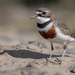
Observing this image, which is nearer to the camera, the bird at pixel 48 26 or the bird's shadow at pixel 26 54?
the bird at pixel 48 26

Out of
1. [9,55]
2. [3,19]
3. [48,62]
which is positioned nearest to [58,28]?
[48,62]

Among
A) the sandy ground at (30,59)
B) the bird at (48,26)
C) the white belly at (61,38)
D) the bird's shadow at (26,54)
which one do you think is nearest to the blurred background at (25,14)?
the sandy ground at (30,59)

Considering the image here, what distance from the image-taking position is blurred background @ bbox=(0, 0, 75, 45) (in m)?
13.2

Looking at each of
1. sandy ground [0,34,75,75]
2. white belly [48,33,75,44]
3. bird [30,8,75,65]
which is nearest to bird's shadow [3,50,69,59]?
sandy ground [0,34,75,75]

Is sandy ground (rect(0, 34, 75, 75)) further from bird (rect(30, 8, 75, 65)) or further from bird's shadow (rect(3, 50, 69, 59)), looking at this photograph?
bird (rect(30, 8, 75, 65))

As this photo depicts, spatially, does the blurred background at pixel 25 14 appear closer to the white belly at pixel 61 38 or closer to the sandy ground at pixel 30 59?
the sandy ground at pixel 30 59

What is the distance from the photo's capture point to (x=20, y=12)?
19.5m

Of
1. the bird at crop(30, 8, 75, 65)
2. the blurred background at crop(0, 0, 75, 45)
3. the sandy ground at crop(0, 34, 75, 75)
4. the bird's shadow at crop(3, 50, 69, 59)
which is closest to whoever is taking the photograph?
the sandy ground at crop(0, 34, 75, 75)

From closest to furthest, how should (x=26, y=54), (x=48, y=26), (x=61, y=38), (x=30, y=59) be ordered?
1. (x=48, y=26)
2. (x=61, y=38)
3. (x=30, y=59)
4. (x=26, y=54)

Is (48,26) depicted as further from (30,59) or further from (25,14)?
(25,14)

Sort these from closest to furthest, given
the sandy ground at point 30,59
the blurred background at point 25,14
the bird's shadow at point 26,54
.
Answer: the sandy ground at point 30,59, the bird's shadow at point 26,54, the blurred background at point 25,14

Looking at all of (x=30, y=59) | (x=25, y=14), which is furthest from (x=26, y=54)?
(x=25, y=14)

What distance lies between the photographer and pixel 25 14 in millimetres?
18688

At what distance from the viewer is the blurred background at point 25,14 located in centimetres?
1316
